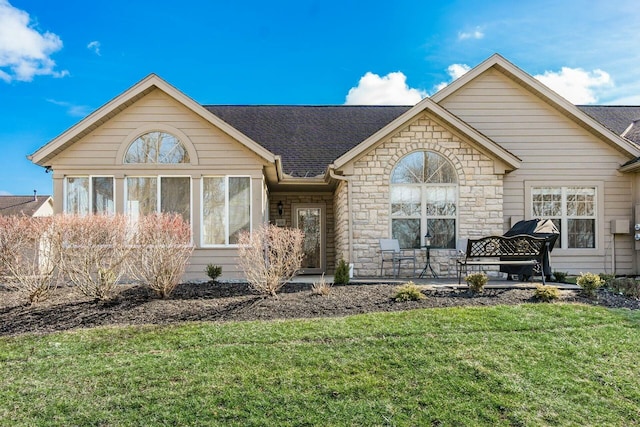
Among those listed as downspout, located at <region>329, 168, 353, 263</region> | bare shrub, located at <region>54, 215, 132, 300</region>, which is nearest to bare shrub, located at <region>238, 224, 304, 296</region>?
bare shrub, located at <region>54, 215, 132, 300</region>

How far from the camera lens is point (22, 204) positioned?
2709cm

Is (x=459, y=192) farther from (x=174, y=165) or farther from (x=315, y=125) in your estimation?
(x=174, y=165)

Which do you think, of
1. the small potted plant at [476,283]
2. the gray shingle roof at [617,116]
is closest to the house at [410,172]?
the small potted plant at [476,283]

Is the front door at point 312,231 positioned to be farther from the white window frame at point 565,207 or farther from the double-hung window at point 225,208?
the white window frame at point 565,207

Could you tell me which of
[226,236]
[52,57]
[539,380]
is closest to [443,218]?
[226,236]

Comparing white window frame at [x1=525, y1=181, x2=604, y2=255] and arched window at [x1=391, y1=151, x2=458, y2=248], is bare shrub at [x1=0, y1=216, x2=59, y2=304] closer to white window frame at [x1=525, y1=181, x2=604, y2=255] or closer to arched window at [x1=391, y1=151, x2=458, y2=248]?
arched window at [x1=391, y1=151, x2=458, y2=248]

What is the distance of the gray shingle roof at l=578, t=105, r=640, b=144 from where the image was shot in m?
13.9

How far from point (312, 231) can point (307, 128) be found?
376 centimetres

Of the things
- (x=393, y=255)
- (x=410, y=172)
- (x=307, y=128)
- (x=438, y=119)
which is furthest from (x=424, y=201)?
(x=307, y=128)

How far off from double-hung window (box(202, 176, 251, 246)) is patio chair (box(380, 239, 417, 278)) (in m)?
3.20

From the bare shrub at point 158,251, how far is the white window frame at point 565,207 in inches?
348

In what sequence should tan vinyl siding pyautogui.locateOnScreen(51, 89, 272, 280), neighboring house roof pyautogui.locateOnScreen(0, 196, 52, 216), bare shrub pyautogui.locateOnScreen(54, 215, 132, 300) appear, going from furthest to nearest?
neighboring house roof pyautogui.locateOnScreen(0, 196, 52, 216) → tan vinyl siding pyautogui.locateOnScreen(51, 89, 272, 280) → bare shrub pyautogui.locateOnScreen(54, 215, 132, 300)

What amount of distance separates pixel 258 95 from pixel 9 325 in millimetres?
13959

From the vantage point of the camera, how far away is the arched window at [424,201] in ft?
34.5
